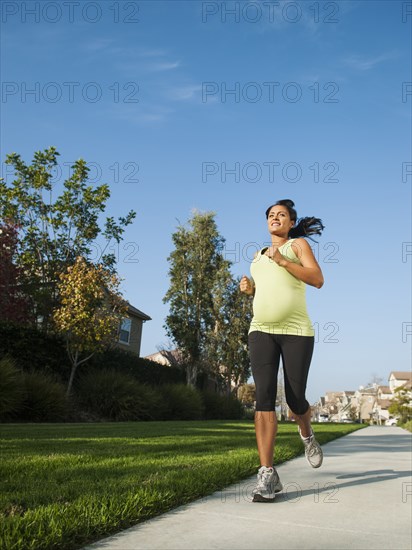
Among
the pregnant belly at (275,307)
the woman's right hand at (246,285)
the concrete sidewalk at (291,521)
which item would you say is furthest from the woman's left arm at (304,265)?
the concrete sidewalk at (291,521)

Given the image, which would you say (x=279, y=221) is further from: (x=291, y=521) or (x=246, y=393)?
(x=246, y=393)

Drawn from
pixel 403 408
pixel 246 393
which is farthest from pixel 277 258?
pixel 246 393

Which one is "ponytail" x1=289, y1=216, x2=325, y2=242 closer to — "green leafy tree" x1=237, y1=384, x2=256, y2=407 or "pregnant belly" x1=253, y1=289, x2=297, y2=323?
"pregnant belly" x1=253, y1=289, x2=297, y2=323

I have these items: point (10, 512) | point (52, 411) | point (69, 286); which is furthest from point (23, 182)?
point (10, 512)

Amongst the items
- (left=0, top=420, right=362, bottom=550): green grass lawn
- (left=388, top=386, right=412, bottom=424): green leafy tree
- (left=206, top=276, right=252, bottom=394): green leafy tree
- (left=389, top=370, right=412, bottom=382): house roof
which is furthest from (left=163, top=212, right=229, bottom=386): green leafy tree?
(left=389, top=370, right=412, bottom=382): house roof

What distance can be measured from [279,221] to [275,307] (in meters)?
0.81

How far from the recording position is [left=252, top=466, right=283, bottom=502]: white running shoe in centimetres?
367

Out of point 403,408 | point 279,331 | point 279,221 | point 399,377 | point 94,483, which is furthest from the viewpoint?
point 399,377

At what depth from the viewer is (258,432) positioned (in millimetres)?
4051

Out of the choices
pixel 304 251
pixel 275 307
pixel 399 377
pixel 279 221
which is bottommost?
pixel 275 307

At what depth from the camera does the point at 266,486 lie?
12.2 feet

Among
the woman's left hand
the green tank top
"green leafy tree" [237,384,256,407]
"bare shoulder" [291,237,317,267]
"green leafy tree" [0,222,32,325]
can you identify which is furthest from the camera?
"green leafy tree" [237,384,256,407]

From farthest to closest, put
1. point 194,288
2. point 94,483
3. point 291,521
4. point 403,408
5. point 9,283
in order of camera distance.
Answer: point 403,408
point 194,288
point 9,283
point 94,483
point 291,521

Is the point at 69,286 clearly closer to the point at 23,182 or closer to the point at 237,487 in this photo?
the point at 23,182
